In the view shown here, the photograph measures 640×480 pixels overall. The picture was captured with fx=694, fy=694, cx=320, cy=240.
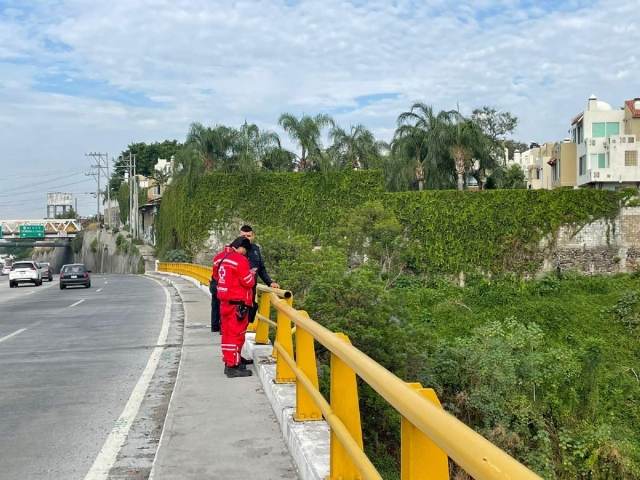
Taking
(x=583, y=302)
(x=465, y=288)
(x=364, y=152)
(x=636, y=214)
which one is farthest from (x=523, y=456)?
(x=364, y=152)

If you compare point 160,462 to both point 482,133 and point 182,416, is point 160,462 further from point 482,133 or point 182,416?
point 482,133

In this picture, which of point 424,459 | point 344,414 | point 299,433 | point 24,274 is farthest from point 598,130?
point 424,459

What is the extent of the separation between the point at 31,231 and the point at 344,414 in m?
105

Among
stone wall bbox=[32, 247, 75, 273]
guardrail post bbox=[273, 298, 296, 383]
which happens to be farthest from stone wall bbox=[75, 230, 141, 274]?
guardrail post bbox=[273, 298, 296, 383]

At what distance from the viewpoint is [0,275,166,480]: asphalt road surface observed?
5.66m

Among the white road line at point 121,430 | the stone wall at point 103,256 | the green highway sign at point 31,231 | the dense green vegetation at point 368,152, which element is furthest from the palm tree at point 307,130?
the green highway sign at point 31,231

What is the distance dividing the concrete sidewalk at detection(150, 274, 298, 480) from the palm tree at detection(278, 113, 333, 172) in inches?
1559

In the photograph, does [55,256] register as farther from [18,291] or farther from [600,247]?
[600,247]

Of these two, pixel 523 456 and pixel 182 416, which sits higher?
pixel 182 416

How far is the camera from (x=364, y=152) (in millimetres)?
50844

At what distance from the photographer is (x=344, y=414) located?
3.72 m

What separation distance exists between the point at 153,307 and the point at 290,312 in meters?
14.7

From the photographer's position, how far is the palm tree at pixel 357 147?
5031cm

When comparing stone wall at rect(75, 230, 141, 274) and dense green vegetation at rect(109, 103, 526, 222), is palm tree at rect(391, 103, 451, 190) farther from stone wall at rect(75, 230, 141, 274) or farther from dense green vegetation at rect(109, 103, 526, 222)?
stone wall at rect(75, 230, 141, 274)
